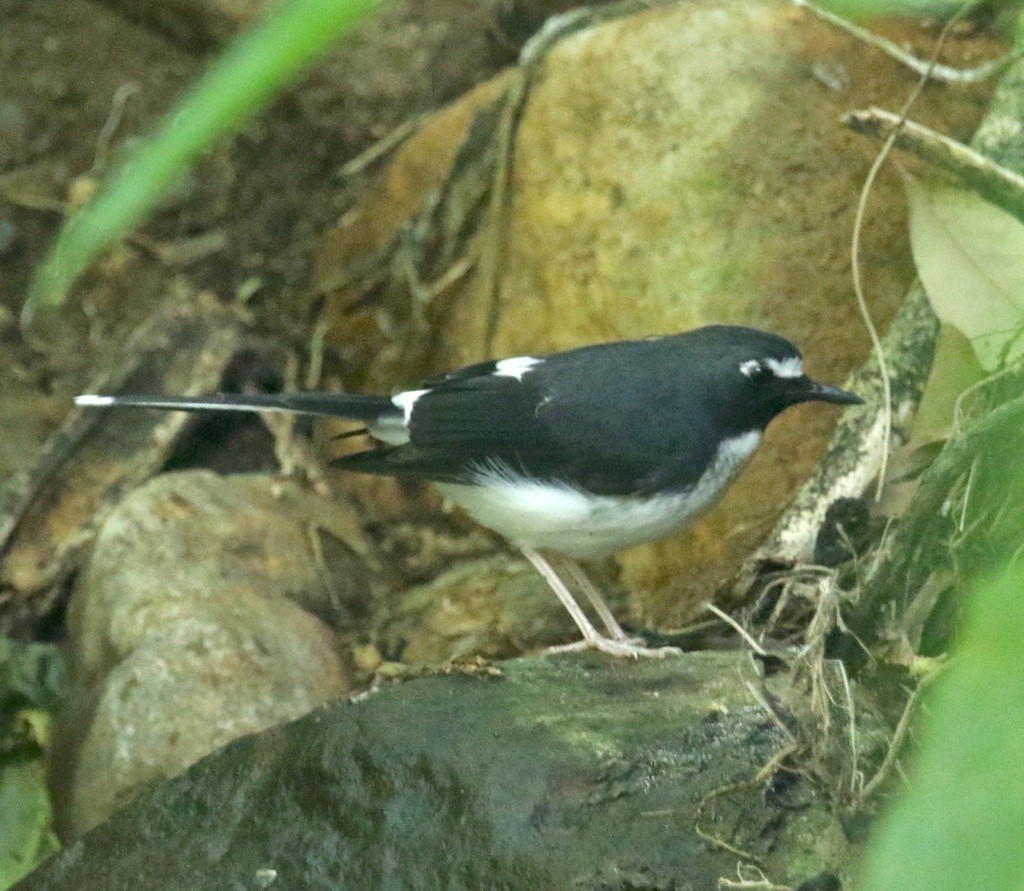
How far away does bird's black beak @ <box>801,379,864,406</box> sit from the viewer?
3.28m

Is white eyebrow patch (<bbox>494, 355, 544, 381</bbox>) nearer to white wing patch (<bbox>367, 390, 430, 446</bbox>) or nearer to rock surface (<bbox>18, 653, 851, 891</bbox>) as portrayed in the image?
white wing patch (<bbox>367, 390, 430, 446</bbox>)

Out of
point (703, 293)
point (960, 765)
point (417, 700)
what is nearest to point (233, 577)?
point (417, 700)

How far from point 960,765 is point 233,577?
369 cm

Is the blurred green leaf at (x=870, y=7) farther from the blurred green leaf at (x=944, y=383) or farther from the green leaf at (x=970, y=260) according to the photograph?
the blurred green leaf at (x=944, y=383)

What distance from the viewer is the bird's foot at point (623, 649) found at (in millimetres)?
3047

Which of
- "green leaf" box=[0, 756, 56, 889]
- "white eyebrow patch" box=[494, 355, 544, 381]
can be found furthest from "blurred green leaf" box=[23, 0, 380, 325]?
"green leaf" box=[0, 756, 56, 889]

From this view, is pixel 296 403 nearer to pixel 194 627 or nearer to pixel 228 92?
pixel 194 627

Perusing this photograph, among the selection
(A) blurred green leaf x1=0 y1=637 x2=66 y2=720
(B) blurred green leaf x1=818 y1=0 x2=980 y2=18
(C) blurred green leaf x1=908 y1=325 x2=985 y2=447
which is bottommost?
(A) blurred green leaf x1=0 y1=637 x2=66 y2=720

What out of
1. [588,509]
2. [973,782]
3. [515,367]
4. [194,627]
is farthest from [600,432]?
[973,782]

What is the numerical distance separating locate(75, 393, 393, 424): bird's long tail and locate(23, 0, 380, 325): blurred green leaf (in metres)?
3.04

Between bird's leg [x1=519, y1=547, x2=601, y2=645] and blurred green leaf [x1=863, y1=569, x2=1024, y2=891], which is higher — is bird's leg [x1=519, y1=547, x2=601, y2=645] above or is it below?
below

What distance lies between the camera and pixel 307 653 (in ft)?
12.3

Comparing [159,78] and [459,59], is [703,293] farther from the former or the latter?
[159,78]

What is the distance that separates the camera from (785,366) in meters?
3.33
